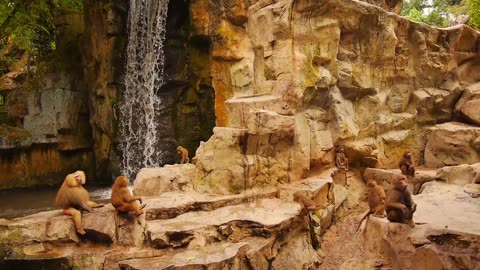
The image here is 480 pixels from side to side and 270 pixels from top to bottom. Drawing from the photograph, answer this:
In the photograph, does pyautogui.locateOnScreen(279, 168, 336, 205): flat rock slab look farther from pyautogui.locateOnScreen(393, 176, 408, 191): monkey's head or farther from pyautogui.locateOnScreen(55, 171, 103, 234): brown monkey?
pyautogui.locateOnScreen(55, 171, 103, 234): brown monkey

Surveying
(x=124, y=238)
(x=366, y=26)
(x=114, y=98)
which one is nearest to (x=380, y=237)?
(x=124, y=238)

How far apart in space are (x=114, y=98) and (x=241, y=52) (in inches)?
222

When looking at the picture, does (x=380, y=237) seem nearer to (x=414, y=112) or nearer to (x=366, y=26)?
(x=366, y=26)

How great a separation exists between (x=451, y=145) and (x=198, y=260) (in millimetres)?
11775

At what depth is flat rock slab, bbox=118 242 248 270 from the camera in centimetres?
672

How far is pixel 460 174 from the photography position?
12.1 meters

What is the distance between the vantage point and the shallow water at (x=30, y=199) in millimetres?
12666

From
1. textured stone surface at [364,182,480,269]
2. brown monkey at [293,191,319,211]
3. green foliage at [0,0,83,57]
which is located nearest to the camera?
textured stone surface at [364,182,480,269]

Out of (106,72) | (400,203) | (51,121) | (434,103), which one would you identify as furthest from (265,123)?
(51,121)

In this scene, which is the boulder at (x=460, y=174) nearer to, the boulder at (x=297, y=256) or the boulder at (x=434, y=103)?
the boulder at (x=434, y=103)

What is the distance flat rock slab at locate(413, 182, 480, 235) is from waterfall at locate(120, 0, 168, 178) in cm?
1028

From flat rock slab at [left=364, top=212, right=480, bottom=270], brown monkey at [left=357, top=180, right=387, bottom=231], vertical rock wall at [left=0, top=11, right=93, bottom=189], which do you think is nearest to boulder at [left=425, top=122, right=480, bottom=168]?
brown monkey at [left=357, top=180, right=387, bottom=231]

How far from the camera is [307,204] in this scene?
9273 millimetres

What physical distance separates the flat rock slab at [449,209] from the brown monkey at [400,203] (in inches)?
19.5
